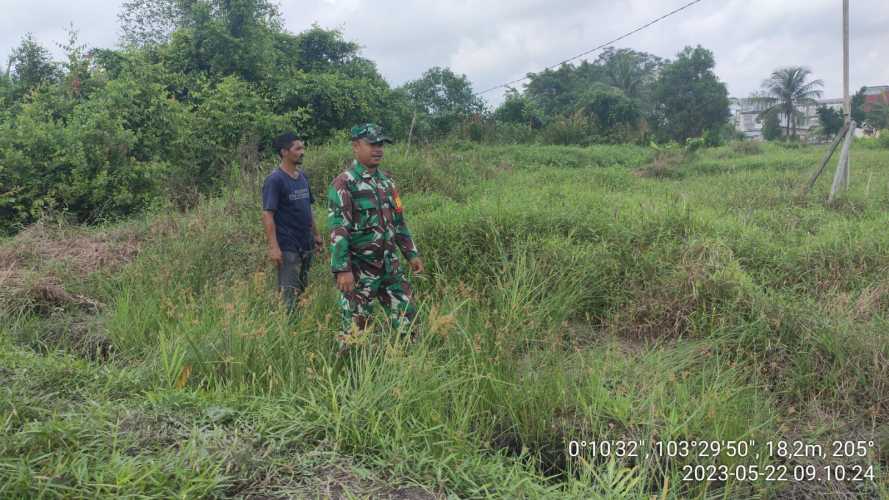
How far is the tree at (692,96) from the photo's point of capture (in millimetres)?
32812

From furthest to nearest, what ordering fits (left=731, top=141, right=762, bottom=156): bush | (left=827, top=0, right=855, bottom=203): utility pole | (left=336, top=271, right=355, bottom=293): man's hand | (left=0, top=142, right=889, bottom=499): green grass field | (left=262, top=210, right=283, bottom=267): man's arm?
(left=731, top=141, right=762, bottom=156): bush < (left=827, top=0, right=855, bottom=203): utility pole < (left=262, top=210, right=283, bottom=267): man's arm < (left=336, top=271, right=355, bottom=293): man's hand < (left=0, top=142, right=889, bottom=499): green grass field

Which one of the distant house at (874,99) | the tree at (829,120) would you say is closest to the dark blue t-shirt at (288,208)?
the tree at (829,120)

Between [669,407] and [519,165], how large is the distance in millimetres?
10427

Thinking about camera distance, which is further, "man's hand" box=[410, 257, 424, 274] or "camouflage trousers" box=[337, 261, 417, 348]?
"man's hand" box=[410, 257, 424, 274]

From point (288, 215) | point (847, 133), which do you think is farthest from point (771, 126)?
point (288, 215)

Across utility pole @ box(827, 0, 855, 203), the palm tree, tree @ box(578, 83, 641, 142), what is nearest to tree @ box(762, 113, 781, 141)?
the palm tree

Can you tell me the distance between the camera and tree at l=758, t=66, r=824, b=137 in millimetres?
36094

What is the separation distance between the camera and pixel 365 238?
3.94 m

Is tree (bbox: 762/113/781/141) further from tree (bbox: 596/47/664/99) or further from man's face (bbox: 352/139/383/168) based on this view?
man's face (bbox: 352/139/383/168)

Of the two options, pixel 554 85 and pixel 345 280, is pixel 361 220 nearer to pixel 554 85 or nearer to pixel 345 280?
pixel 345 280

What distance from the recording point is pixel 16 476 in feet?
6.84

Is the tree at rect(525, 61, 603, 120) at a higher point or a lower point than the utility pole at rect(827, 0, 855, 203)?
higher

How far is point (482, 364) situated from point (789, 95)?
4047 centimetres

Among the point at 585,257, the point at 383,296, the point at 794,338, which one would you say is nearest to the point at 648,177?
the point at 585,257
